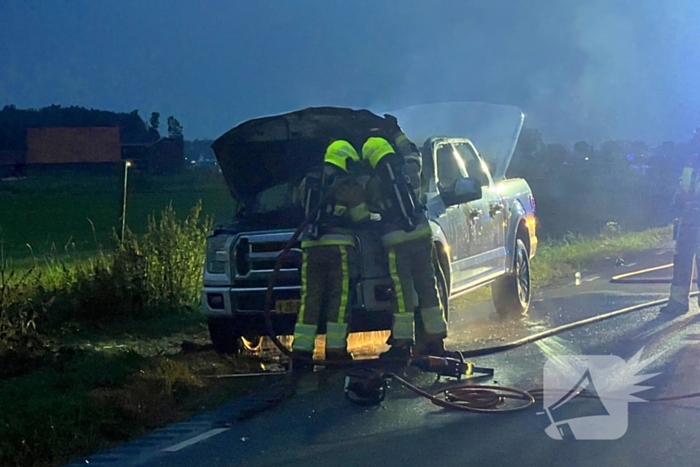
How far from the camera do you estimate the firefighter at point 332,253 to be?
741 centimetres

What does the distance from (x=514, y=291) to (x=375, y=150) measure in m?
4.42

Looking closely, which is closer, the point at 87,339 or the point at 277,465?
the point at 277,465

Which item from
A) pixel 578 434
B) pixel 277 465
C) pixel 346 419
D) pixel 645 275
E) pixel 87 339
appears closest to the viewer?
pixel 277 465

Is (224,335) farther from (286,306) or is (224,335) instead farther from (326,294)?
(326,294)

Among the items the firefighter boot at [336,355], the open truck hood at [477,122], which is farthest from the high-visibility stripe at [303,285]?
the open truck hood at [477,122]

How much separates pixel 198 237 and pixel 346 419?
5.67 m

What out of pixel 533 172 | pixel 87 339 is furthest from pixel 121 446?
pixel 533 172

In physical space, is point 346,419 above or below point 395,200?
below

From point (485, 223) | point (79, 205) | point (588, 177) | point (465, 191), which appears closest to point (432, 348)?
point (465, 191)

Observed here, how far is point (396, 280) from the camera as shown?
7586 millimetres

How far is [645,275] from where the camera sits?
1476 centimetres

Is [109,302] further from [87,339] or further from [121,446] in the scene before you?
[121,446]

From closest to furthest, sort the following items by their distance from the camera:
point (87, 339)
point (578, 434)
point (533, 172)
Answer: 1. point (578, 434)
2. point (87, 339)
3. point (533, 172)

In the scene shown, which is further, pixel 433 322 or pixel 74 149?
pixel 74 149
